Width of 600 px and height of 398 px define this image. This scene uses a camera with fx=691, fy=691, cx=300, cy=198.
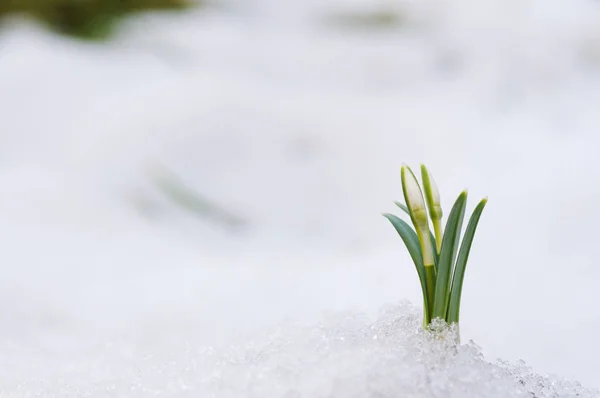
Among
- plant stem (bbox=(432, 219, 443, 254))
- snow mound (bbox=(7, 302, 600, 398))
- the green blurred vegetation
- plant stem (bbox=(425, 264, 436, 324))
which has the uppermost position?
the green blurred vegetation

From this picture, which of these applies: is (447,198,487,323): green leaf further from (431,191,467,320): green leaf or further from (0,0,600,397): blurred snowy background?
(0,0,600,397): blurred snowy background

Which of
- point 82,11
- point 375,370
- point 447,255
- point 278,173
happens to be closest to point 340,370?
point 375,370

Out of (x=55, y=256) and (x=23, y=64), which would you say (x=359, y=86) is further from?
(x=55, y=256)

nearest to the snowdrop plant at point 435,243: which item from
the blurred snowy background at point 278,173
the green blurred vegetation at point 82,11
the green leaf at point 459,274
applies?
the green leaf at point 459,274

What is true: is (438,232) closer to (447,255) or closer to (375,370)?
(447,255)

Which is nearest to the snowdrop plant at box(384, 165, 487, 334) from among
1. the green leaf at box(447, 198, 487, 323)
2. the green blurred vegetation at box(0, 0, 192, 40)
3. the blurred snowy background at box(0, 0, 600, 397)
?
the green leaf at box(447, 198, 487, 323)

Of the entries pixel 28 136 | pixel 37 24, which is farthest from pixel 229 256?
pixel 37 24

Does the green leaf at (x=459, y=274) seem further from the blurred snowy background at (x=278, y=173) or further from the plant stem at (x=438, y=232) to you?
the blurred snowy background at (x=278, y=173)
